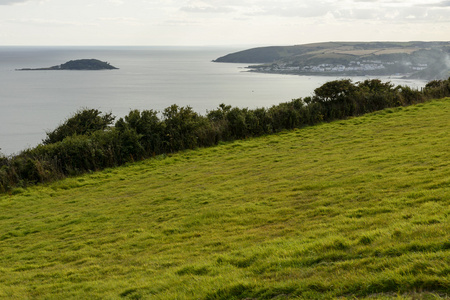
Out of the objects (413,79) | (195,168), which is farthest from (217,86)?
(195,168)

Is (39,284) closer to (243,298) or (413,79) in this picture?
(243,298)

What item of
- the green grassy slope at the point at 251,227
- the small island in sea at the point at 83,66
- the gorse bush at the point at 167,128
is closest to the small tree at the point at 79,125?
the gorse bush at the point at 167,128

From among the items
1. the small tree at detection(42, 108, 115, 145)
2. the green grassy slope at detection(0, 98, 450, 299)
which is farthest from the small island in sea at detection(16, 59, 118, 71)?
the green grassy slope at detection(0, 98, 450, 299)

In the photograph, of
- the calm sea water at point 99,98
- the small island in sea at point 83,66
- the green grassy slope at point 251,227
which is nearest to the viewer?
the green grassy slope at point 251,227

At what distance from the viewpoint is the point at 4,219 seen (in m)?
13.1

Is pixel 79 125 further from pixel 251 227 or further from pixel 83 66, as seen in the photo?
pixel 83 66

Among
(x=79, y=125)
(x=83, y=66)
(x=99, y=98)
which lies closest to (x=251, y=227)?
(x=79, y=125)

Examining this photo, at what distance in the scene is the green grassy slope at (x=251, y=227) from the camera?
493 centimetres

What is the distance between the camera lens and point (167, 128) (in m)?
21.8

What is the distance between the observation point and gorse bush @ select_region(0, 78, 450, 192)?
18125 mm

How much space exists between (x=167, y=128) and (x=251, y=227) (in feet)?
46.9

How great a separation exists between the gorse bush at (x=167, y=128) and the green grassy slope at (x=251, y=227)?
156 centimetres

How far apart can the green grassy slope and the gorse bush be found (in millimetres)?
1562

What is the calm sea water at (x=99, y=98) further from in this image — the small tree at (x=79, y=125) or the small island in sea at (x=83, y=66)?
the small island in sea at (x=83, y=66)
